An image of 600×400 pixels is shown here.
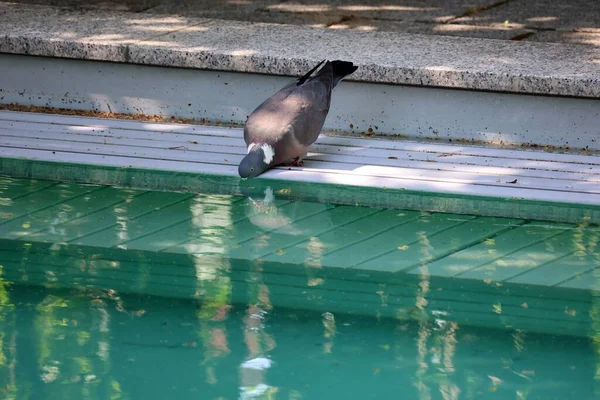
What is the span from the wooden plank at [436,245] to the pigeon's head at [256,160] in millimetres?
744

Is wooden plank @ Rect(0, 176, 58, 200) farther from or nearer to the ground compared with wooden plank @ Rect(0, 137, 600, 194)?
nearer to the ground

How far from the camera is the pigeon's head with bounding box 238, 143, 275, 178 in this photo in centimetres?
399

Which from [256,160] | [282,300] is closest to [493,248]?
[282,300]

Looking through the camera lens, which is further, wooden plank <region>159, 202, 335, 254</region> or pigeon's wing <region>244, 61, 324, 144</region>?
pigeon's wing <region>244, 61, 324, 144</region>

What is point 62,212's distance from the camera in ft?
12.4

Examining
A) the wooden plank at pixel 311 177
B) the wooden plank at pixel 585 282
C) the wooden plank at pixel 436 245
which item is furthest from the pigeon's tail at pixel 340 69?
the wooden plank at pixel 585 282

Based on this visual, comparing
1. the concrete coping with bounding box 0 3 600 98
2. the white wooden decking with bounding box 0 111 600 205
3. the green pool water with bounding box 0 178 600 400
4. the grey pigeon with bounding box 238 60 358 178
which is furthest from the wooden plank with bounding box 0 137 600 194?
the concrete coping with bounding box 0 3 600 98

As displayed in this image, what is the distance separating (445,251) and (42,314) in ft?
4.44

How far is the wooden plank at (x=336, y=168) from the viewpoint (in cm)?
399

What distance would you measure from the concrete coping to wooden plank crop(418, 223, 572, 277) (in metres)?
1.00

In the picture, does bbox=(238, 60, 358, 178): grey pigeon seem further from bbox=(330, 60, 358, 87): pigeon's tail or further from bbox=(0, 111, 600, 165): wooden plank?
bbox=(0, 111, 600, 165): wooden plank

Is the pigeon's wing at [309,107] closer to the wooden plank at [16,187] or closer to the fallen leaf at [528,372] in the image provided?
the wooden plank at [16,187]

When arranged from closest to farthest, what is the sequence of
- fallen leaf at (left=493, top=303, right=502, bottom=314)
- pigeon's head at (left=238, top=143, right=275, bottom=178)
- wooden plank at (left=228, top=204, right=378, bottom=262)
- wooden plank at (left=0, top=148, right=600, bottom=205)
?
fallen leaf at (left=493, top=303, right=502, bottom=314) < wooden plank at (left=228, top=204, right=378, bottom=262) < wooden plank at (left=0, top=148, right=600, bottom=205) < pigeon's head at (left=238, top=143, right=275, bottom=178)

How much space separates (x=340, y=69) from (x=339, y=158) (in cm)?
39
